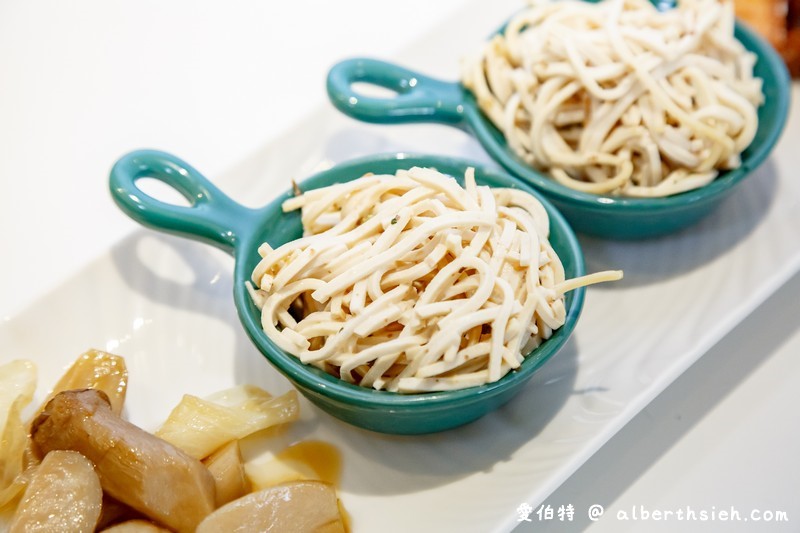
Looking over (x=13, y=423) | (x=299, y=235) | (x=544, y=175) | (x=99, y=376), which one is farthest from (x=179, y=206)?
(x=544, y=175)

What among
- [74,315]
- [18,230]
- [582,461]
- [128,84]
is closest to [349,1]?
[128,84]

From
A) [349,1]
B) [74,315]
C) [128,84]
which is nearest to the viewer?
[74,315]

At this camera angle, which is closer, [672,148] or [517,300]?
[517,300]

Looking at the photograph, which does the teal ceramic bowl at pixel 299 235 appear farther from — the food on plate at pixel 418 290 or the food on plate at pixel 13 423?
the food on plate at pixel 13 423

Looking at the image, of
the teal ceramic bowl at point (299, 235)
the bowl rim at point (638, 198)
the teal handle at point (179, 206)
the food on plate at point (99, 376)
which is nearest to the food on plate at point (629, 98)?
the bowl rim at point (638, 198)

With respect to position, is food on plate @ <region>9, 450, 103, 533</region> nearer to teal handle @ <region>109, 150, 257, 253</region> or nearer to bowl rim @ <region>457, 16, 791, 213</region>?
teal handle @ <region>109, 150, 257, 253</region>

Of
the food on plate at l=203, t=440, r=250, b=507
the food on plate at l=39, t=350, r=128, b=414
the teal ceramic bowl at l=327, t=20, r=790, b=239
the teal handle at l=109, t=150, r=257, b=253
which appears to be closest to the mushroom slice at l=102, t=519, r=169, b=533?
the food on plate at l=203, t=440, r=250, b=507

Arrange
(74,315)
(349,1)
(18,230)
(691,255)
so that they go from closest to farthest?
(74,315)
(691,255)
(18,230)
(349,1)

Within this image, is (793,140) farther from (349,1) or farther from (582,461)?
(349,1)
